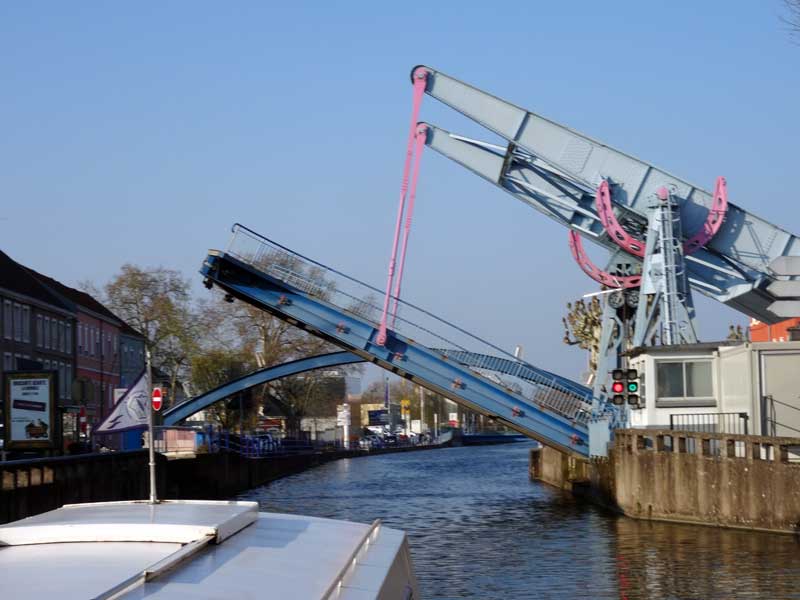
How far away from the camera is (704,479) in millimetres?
22141

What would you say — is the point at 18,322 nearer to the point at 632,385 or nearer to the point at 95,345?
the point at 95,345

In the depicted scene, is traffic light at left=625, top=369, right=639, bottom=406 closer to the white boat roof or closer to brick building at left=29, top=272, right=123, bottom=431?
the white boat roof

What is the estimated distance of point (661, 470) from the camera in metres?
23.6

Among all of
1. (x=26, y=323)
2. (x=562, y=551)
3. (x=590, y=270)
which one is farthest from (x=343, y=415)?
(x=562, y=551)

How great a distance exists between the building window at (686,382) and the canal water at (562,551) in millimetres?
2431

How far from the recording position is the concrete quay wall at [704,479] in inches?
790

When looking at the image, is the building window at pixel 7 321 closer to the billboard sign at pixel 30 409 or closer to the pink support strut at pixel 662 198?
the billboard sign at pixel 30 409

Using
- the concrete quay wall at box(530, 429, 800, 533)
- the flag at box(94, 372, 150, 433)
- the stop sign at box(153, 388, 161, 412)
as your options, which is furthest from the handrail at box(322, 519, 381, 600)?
the stop sign at box(153, 388, 161, 412)

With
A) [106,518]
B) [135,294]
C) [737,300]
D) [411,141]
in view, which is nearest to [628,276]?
[737,300]

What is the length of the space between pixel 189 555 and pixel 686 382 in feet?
72.5

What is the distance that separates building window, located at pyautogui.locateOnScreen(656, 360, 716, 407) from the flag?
10604mm

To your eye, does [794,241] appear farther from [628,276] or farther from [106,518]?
[106,518]

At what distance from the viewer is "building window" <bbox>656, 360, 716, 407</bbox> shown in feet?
82.7

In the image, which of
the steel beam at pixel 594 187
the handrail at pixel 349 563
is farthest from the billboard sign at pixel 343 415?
the handrail at pixel 349 563
